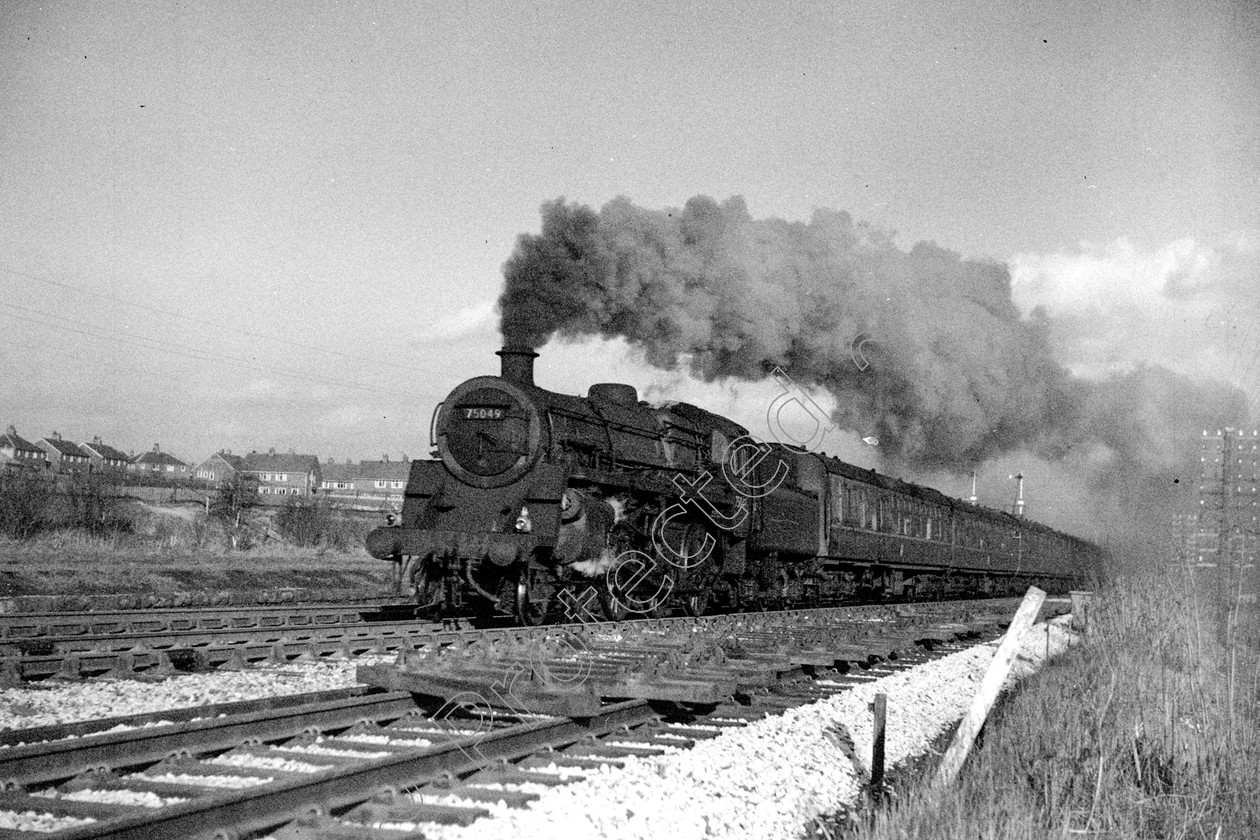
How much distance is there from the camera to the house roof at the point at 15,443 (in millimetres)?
94062

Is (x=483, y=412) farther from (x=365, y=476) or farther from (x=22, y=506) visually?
(x=365, y=476)

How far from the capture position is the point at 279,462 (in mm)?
101938

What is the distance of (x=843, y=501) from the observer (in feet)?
73.6

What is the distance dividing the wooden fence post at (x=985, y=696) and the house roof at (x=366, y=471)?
89.6 meters

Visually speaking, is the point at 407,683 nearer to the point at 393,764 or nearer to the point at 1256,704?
the point at 393,764

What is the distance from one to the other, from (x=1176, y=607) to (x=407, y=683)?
8.39 metres

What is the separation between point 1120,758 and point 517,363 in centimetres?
999

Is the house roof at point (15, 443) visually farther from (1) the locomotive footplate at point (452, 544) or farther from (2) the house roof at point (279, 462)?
(1) the locomotive footplate at point (452, 544)

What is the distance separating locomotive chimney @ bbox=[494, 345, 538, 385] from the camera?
15117mm

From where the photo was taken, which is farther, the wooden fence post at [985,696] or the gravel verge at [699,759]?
the wooden fence post at [985,696]

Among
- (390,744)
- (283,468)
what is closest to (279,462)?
(283,468)

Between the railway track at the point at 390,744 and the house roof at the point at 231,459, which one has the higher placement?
the house roof at the point at 231,459

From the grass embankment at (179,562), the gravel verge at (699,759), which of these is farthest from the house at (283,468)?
the gravel verge at (699,759)

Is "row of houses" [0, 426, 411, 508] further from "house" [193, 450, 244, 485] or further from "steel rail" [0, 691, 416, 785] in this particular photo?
"steel rail" [0, 691, 416, 785]
